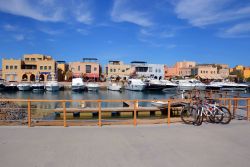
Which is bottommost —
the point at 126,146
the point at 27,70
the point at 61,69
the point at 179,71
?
the point at 126,146

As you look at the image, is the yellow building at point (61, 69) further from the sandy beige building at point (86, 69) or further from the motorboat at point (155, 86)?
the motorboat at point (155, 86)

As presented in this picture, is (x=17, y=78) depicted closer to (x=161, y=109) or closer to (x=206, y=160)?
(x=161, y=109)

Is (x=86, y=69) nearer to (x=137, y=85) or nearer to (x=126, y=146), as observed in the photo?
(x=137, y=85)

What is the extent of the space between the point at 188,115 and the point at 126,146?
4.47 metres

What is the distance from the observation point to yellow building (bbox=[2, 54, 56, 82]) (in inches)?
3083

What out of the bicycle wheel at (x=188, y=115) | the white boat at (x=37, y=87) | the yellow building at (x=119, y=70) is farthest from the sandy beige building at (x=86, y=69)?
→ the bicycle wheel at (x=188, y=115)

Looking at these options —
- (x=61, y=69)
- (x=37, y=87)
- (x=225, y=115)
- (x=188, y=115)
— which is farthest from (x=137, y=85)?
(x=188, y=115)

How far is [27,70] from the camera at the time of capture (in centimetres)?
7956

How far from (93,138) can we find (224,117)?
5.99m

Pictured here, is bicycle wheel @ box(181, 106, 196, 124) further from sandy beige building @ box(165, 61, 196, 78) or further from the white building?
sandy beige building @ box(165, 61, 196, 78)

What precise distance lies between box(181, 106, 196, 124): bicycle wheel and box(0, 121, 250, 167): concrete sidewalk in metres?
0.78

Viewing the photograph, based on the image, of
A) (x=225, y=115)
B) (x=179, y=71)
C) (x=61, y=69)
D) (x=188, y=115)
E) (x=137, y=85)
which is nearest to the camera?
(x=188, y=115)

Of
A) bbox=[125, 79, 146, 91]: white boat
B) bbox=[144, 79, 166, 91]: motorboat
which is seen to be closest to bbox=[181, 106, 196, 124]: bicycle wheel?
bbox=[125, 79, 146, 91]: white boat

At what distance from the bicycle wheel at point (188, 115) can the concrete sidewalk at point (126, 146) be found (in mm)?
781
